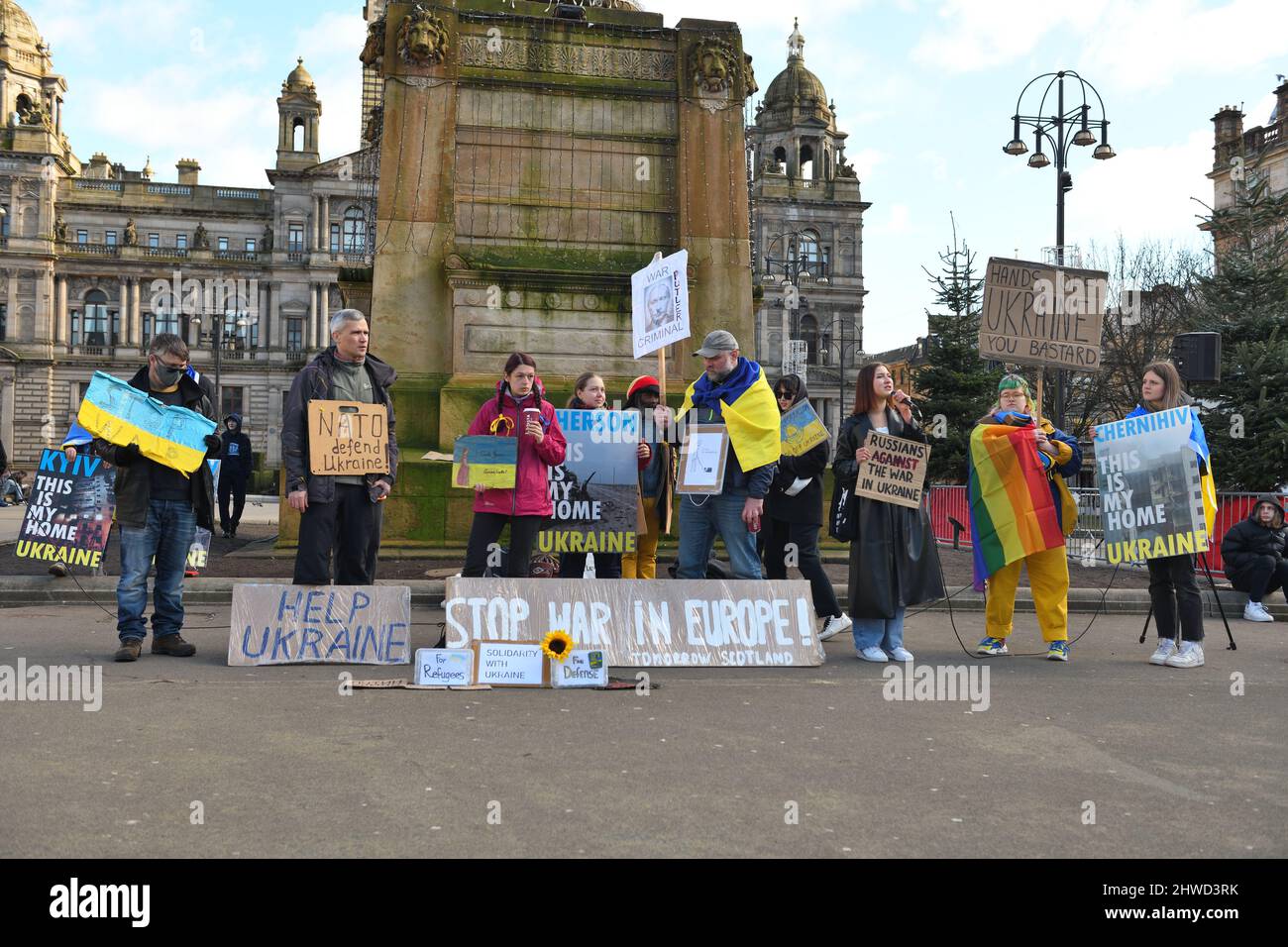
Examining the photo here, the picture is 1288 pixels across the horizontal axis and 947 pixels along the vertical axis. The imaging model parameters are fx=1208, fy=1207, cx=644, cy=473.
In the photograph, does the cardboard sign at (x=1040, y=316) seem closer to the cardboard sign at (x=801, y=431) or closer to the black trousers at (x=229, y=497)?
the cardboard sign at (x=801, y=431)

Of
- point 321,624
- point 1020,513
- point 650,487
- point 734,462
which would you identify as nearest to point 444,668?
point 321,624

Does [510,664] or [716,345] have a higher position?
[716,345]

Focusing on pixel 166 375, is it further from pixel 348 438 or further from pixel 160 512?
pixel 348 438

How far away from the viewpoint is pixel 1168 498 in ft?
26.5

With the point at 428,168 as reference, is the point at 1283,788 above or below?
below

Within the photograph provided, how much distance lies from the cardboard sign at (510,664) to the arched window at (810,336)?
82.1m

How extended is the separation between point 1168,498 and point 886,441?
196 centimetres

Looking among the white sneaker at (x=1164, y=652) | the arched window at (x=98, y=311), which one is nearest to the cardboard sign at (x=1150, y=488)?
the white sneaker at (x=1164, y=652)

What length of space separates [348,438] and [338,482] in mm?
279

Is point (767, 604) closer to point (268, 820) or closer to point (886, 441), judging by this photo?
point (886, 441)

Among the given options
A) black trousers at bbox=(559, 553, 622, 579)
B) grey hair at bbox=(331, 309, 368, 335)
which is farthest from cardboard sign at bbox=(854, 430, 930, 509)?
grey hair at bbox=(331, 309, 368, 335)

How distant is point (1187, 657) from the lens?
308 inches

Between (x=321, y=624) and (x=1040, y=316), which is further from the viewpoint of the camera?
(x=1040, y=316)
